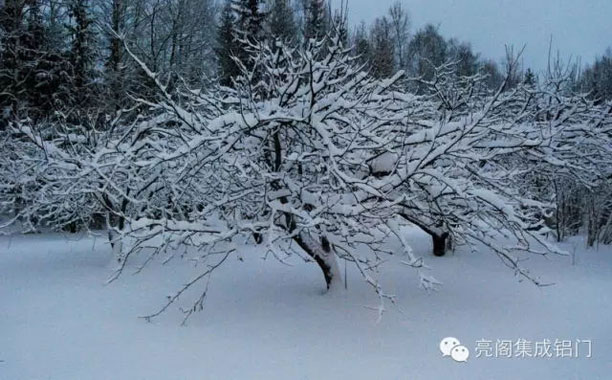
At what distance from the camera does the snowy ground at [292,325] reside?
3988mm

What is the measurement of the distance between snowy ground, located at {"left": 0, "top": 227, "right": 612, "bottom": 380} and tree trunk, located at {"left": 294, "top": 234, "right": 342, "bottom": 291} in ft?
0.84

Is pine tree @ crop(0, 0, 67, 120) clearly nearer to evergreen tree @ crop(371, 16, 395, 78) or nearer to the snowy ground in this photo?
evergreen tree @ crop(371, 16, 395, 78)

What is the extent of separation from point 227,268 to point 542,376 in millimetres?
5313

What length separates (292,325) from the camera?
5.07 meters

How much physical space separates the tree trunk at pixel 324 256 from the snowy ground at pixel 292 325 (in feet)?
0.84

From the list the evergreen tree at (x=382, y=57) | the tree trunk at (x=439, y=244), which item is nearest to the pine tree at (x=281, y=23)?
the evergreen tree at (x=382, y=57)

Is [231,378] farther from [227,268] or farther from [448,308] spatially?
[227,268]

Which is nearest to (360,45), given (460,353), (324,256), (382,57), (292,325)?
(382,57)

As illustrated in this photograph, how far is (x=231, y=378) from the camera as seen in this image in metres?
3.81

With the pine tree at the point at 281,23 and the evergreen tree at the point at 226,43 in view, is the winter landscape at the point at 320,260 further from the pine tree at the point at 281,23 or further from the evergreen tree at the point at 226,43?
the evergreen tree at the point at 226,43

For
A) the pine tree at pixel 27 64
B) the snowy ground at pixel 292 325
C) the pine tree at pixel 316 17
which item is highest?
the pine tree at pixel 27 64

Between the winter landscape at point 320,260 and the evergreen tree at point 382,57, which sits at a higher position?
the evergreen tree at point 382,57

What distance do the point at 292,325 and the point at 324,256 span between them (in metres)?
1.10

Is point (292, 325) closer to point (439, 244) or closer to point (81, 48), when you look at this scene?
point (439, 244)
